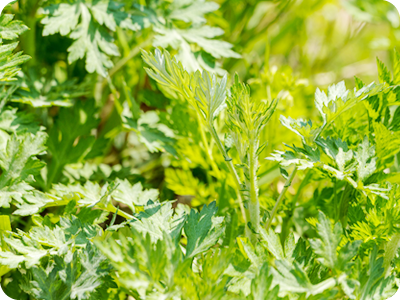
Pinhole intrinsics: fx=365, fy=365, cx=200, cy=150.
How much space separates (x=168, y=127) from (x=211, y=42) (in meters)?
0.34

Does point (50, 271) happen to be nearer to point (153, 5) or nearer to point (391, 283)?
point (391, 283)

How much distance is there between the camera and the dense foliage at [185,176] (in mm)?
714

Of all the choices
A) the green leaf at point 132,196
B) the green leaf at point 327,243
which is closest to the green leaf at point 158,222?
the green leaf at point 132,196

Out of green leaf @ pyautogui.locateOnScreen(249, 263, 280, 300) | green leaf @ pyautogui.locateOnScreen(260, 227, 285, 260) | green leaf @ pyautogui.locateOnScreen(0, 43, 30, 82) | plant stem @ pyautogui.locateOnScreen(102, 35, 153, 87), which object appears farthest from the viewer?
plant stem @ pyautogui.locateOnScreen(102, 35, 153, 87)

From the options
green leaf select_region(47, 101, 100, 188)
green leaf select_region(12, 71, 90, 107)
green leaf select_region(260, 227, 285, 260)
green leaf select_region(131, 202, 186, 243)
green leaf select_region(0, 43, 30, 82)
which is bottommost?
green leaf select_region(47, 101, 100, 188)

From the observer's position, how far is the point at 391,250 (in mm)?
Result: 837

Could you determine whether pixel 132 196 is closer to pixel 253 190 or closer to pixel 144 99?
pixel 253 190

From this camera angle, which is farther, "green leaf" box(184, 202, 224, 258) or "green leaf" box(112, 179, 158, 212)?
"green leaf" box(112, 179, 158, 212)

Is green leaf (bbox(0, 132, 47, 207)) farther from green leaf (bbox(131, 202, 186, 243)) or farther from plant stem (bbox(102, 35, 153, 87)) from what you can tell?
plant stem (bbox(102, 35, 153, 87))

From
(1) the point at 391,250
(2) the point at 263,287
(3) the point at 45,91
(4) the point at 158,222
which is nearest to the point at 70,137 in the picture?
(3) the point at 45,91

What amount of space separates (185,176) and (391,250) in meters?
0.62

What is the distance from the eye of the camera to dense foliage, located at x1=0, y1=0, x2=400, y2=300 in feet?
2.34

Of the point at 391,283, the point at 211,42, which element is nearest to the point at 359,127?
the point at 391,283

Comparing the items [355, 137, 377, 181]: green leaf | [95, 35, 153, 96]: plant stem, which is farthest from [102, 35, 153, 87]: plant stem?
[355, 137, 377, 181]: green leaf
